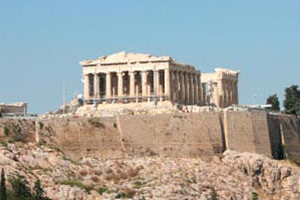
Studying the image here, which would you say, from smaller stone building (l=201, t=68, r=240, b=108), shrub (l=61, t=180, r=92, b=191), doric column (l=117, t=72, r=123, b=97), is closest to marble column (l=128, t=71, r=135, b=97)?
doric column (l=117, t=72, r=123, b=97)

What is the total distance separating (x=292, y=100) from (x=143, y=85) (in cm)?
2037

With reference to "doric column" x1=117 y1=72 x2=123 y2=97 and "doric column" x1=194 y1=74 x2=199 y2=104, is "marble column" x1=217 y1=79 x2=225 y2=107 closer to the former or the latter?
"doric column" x1=194 y1=74 x2=199 y2=104

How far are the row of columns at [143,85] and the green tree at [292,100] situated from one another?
1292 centimetres

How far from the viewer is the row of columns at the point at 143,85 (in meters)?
117

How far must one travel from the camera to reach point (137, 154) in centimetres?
10356

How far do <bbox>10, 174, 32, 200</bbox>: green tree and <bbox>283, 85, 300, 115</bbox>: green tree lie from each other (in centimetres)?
4361

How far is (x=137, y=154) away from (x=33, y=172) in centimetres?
1134

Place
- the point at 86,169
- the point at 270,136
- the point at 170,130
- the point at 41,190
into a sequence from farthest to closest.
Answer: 1. the point at 270,136
2. the point at 170,130
3. the point at 86,169
4. the point at 41,190

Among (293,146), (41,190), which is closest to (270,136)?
(293,146)

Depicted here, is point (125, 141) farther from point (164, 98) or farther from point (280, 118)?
point (280, 118)

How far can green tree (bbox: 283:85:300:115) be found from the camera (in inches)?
5084

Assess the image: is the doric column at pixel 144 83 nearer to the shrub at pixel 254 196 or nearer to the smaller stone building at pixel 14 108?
the smaller stone building at pixel 14 108

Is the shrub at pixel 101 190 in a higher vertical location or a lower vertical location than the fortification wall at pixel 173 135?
lower

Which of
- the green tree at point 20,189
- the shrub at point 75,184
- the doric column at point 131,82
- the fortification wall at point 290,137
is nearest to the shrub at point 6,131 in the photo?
the green tree at point 20,189
